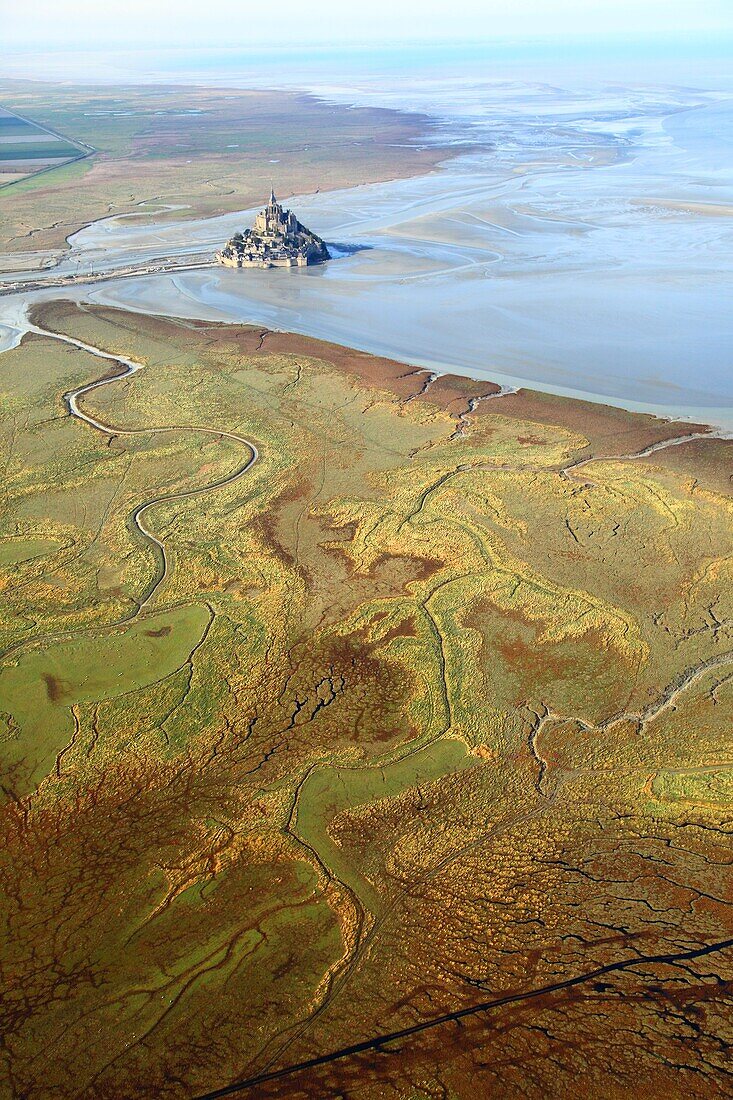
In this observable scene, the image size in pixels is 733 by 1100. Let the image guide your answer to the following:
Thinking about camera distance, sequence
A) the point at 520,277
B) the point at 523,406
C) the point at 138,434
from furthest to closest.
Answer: the point at 520,277 → the point at 523,406 → the point at 138,434

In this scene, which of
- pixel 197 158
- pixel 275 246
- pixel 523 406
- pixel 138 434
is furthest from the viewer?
pixel 197 158

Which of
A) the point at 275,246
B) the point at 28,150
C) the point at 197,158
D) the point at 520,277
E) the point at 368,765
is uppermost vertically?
the point at 28,150

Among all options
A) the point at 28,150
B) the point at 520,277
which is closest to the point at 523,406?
the point at 520,277

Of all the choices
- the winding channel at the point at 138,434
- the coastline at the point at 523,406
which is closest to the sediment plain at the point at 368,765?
the winding channel at the point at 138,434

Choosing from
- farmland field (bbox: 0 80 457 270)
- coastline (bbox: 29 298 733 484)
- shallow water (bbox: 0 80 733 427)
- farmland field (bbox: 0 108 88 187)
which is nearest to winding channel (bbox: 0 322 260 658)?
coastline (bbox: 29 298 733 484)

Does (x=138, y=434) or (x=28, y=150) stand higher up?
(x=28, y=150)

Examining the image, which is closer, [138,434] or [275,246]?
[138,434]

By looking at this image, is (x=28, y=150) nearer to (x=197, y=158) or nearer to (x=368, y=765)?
(x=197, y=158)
